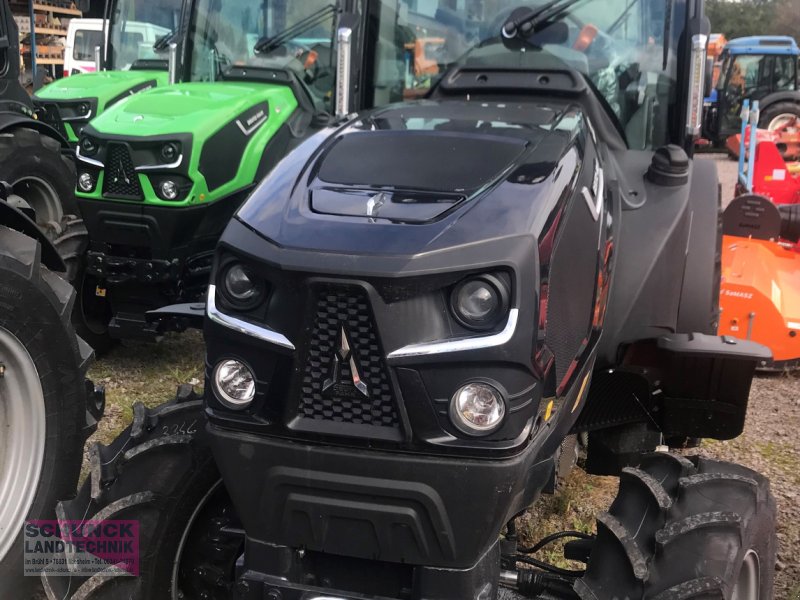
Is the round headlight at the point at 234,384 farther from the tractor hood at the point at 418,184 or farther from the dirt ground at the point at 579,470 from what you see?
the dirt ground at the point at 579,470

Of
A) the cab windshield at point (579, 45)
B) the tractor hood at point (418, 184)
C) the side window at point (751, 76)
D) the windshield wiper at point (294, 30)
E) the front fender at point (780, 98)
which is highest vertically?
the side window at point (751, 76)

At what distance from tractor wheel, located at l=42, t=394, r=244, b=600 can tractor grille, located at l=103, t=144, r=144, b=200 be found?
271 centimetres

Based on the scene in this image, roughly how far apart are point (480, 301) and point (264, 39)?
408 cm

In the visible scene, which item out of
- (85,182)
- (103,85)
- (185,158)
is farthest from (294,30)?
(103,85)

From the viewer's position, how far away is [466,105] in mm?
2852

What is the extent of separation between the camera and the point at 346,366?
1915mm

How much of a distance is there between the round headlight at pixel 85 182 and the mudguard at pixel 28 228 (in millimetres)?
1988

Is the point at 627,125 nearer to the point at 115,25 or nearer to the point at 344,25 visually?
the point at 344,25

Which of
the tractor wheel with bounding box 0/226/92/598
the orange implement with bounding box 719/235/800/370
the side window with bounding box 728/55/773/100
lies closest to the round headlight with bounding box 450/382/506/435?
the tractor wheel with bounding box 0/226/92/598

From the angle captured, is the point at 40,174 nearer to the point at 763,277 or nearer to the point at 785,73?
the point at 763,277

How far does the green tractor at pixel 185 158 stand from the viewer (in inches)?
193

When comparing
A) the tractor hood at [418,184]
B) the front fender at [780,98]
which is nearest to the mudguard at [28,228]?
the tractor hood at [418,184]

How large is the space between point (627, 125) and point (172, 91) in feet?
9.89

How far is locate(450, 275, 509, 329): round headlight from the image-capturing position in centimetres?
188
